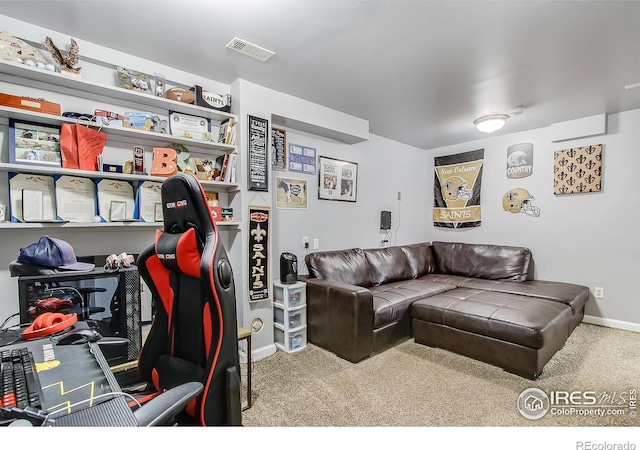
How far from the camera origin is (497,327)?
7.82 ft

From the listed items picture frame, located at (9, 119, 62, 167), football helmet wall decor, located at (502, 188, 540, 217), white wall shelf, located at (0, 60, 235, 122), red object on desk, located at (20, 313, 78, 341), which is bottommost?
red object on desk, located at (20, 313, 78, 341)

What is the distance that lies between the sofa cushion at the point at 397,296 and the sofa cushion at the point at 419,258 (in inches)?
13.7

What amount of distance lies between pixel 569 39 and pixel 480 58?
506 millimetres

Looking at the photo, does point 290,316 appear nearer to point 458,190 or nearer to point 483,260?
point 483,260

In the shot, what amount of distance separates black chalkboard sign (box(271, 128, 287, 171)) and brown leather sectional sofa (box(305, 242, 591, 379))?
39.1 inches

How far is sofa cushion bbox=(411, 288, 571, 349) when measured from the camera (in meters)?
2.27

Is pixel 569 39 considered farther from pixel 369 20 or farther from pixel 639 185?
pixel 639 185

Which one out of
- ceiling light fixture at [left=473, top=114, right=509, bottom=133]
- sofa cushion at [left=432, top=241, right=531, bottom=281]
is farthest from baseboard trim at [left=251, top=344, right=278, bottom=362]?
ceiling light fixture at [left=473, top=114, right=509, bottom=133]

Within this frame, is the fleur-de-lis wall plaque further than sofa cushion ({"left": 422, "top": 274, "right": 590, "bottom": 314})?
Yes

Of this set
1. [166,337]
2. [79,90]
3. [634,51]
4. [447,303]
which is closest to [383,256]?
[447,303]

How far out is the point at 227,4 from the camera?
5.40ft

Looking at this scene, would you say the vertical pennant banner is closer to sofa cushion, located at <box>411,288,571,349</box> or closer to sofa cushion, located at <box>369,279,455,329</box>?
sofa cushion, located at <box>369,279,455,329</box>

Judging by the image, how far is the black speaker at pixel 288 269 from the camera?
2850 millimetres

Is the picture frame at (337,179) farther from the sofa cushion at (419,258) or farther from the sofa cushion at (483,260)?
the sofa cushion at (483,260)
